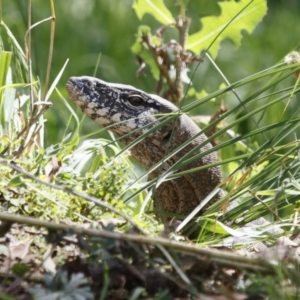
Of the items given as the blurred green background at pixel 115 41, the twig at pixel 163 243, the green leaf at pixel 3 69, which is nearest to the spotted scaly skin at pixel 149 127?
the green leaf at pixel 3 69

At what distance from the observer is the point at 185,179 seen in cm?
382

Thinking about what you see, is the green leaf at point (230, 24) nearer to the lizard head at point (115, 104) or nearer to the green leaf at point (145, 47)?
the green leaf at point (145, 47)

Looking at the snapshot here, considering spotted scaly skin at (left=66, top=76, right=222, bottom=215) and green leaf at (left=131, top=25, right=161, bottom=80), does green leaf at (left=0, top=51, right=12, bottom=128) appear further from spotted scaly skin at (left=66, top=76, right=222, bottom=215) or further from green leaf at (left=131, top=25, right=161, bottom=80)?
green leaf at (left=131, top=25, right=161, bottom=80)

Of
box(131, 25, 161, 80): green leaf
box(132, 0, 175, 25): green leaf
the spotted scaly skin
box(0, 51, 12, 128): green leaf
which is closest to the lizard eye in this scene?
the spotted scaly skin

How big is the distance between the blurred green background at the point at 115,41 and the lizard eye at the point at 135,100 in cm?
288

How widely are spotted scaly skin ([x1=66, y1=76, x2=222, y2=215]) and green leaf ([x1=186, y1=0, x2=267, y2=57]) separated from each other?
0.73 m

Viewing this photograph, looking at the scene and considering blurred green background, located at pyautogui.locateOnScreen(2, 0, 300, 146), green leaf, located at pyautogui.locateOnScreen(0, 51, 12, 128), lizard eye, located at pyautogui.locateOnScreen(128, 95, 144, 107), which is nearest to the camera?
green leaf, located at pyautogui.locateOnScreen(0, 51, 12, 128)

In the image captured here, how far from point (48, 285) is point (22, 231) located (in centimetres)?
52

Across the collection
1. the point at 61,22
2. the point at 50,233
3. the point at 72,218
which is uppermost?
the point at 50,233

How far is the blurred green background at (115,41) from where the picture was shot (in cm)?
711

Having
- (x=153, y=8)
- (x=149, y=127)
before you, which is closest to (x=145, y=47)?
(x=153, y=8)

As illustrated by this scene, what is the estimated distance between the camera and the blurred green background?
7113 millimetres

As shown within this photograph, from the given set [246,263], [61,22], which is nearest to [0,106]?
[246,263]

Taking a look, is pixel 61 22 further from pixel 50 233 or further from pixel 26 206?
pixel 50 233
